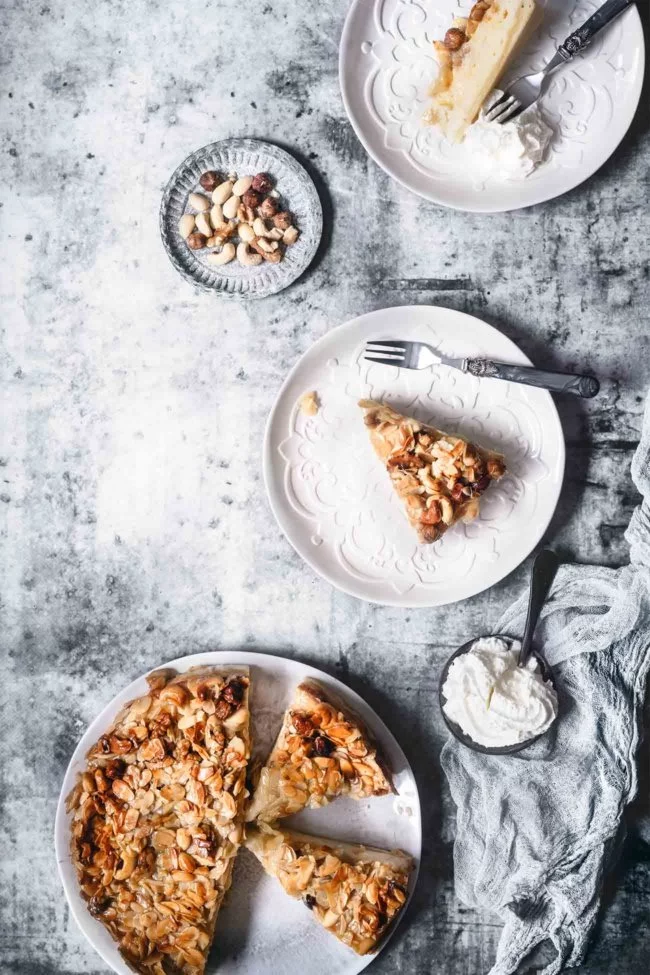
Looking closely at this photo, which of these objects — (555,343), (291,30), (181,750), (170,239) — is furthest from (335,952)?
(291,30)

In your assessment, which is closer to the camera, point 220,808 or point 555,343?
point 220,808

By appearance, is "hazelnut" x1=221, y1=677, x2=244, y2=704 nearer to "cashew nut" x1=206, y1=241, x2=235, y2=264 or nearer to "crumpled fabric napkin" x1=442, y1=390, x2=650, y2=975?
"crumpled fabric napkin" x1=442, y1=390, x2=650, y2=975

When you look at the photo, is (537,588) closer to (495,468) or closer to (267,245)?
(495,468)

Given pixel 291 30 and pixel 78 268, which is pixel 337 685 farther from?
pixel 291 30

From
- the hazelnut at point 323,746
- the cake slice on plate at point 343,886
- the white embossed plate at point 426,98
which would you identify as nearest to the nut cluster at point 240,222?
the white embossed plate at point 426,98

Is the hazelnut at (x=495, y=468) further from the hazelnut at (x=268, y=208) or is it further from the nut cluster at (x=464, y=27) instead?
the nut cluster at (x=464, y=27)

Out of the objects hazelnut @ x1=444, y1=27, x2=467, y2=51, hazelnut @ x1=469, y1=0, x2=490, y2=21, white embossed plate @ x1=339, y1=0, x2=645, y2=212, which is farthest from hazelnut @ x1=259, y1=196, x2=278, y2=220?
hazelnut @ x1=469, y1=0, x2=490, y2=21
